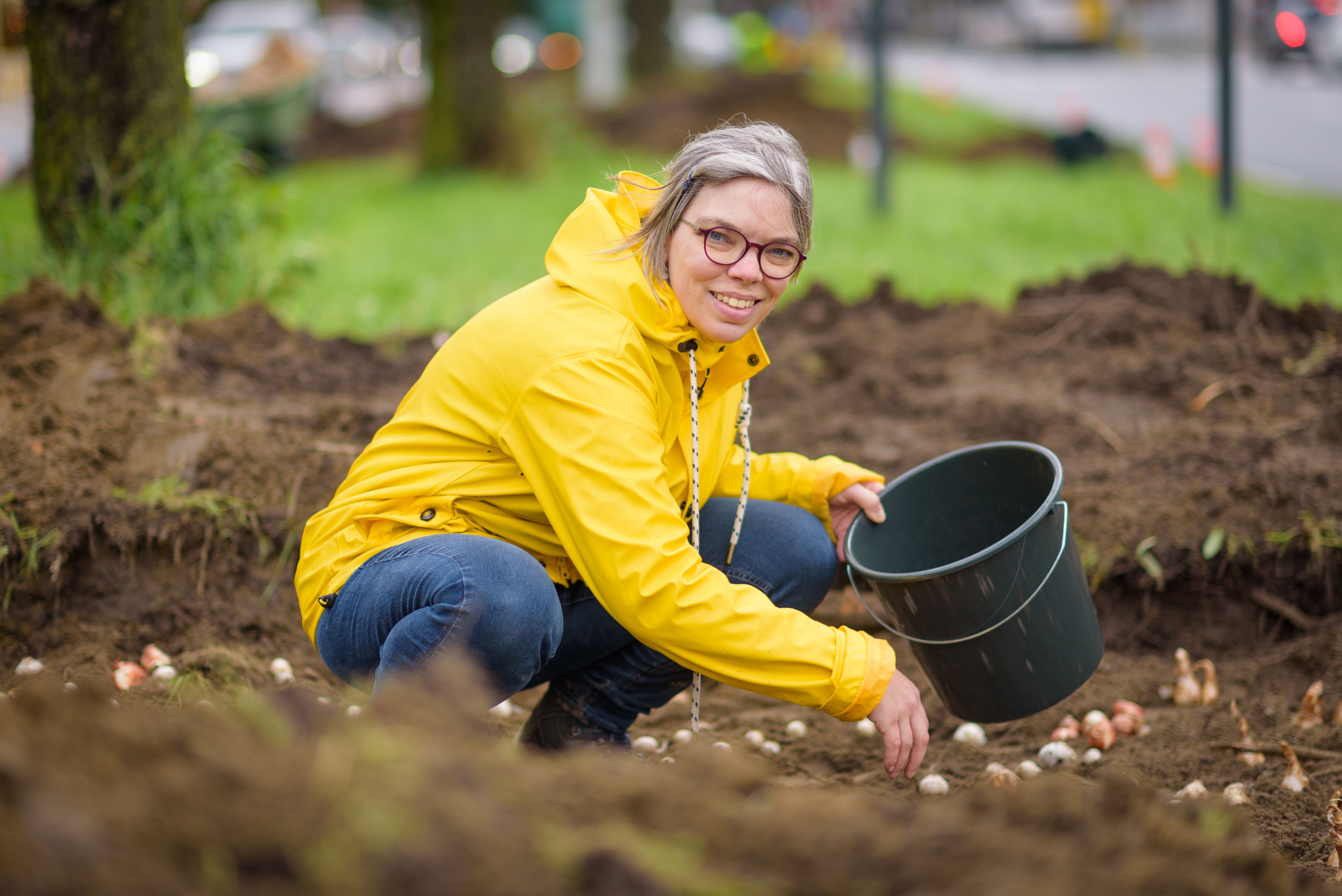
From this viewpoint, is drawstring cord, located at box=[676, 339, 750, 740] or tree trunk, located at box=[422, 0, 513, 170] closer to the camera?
drawstring cord, located at box=[676, 339, 750, 740]

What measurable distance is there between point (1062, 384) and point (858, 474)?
1672mm

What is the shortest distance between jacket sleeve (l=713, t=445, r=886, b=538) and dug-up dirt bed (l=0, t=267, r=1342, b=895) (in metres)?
0.52

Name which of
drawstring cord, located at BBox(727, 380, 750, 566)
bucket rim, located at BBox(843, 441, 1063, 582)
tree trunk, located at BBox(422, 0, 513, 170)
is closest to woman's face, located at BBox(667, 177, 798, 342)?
drawstring cord, located at BBox(727, 380, 750, 566)

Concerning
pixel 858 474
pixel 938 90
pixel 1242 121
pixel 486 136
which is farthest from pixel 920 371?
pixel 938 90

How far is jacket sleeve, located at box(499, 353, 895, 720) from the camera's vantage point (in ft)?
5.05

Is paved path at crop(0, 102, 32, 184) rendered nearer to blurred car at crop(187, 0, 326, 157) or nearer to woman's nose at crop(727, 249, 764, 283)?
blurred car at crop(187, 0, 326, 157)

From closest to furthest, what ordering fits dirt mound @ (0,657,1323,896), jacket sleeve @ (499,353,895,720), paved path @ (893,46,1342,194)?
1. dirt mound @ (0,657,1323,896)
2. jacket sleeve @ (499,353,895,720)
3. paved path @ (893,46,1342,194)

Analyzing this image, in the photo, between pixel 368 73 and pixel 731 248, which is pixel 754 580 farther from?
pixel 368 73

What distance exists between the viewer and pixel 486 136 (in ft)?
28.8

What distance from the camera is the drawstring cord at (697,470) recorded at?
179 cm

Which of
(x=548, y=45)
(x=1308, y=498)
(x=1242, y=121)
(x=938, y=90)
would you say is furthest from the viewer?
(x=548, y=45)

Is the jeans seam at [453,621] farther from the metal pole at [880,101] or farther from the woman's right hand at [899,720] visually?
the metal pole at [880,101]

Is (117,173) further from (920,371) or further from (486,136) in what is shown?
(486,136)

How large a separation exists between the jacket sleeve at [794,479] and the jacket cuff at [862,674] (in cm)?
62
